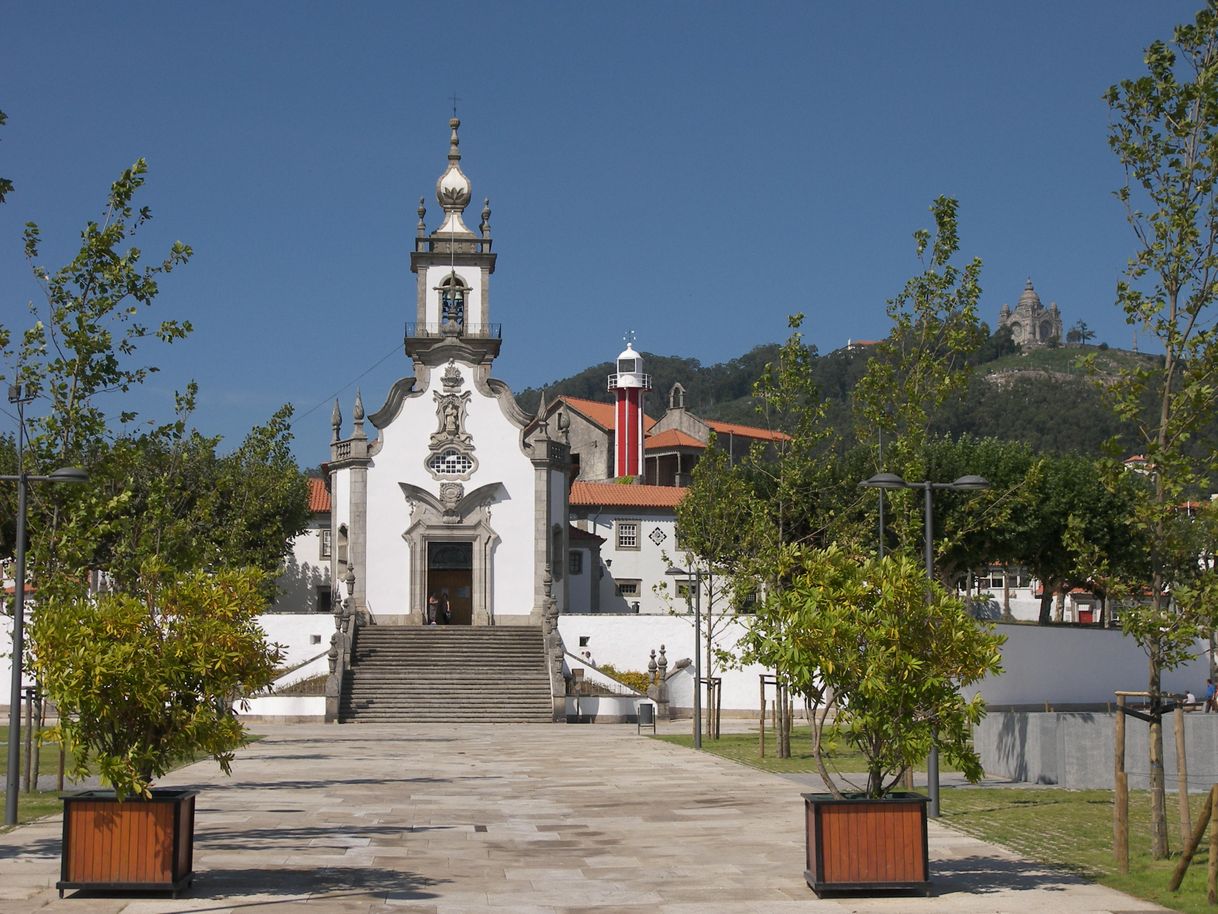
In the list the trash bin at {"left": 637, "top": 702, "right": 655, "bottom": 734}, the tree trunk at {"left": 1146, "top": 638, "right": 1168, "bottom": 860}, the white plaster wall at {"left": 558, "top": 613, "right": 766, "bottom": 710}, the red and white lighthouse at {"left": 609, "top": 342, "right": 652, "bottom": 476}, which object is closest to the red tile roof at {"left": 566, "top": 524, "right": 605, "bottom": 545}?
the white plaster wall at {"left": 558, "top": 613, "right": 766, "bottom": 710}

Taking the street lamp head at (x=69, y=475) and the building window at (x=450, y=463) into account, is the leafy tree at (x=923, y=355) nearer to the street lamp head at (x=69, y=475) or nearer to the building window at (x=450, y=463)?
the street lamp head at (x=69, y=475)

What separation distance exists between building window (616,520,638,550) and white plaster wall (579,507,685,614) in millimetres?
177

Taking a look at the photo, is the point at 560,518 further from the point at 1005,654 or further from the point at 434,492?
the point at 1005,654

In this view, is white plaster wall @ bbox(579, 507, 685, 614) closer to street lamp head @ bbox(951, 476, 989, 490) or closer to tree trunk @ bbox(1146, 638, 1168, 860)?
street lamp head @ bbox(951, 476, 989, 490)

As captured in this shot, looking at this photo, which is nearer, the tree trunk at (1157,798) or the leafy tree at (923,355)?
the tree trunk at (1157,798)

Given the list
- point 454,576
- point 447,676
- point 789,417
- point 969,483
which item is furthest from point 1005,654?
point 969,483

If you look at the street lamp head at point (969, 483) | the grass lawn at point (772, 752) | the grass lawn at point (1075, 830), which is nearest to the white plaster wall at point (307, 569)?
the grass lawn at point (772, 752)

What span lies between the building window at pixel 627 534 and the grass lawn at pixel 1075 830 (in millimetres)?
39292

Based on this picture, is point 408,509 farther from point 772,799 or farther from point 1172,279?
point 1172,279

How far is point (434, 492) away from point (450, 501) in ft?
2.32

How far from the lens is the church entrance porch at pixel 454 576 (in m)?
52.0

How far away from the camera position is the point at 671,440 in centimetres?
9044

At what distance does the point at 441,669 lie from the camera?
46.9 m

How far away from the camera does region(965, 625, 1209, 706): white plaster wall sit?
40344 millimetres
